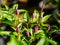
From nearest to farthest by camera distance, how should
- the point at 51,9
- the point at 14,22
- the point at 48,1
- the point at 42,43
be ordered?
1. the point at 42,43
2. the point at 14,22
3. the point at 51,9
4. the point at 48,1

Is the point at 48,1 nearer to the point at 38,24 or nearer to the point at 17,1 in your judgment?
the point at 17,1

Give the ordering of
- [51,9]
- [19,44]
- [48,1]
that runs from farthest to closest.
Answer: [48,1]
[51,9]
[19,44]

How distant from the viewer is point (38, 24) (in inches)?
72.0

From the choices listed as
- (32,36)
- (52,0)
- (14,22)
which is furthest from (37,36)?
(52,0)

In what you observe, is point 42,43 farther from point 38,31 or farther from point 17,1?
point 17,1

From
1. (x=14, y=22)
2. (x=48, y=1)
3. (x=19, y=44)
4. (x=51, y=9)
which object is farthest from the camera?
(x=48, y=1)

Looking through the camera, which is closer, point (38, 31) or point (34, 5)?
point (38, 31)

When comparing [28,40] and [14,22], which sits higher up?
[14,22]

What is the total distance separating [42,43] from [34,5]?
1989 mm

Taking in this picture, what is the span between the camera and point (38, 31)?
1679 mm

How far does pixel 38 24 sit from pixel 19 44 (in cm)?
64

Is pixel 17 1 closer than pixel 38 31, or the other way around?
pixel 38 31

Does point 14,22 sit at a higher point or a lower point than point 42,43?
higher

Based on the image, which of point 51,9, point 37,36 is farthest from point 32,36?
point 51,9
